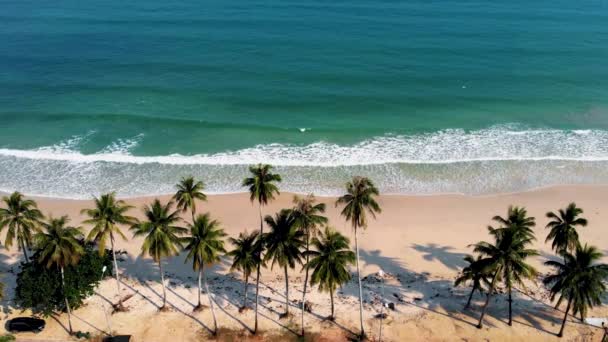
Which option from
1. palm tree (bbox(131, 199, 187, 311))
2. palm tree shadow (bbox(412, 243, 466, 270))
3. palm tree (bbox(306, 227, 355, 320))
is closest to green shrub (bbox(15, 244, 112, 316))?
palm tree (bbox(131, 199, 187, 311))

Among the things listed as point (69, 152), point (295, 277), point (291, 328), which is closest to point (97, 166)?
point (69, 152)

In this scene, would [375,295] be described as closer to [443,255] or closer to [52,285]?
[443,255]

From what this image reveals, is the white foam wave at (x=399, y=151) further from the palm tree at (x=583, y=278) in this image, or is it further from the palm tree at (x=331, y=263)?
the palm tree at (x=583, y=278)

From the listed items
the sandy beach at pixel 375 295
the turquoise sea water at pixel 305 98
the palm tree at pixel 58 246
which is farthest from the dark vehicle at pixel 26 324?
the turquoise sea water at pixel 305 98

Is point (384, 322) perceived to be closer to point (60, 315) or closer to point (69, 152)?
point (60, 315)

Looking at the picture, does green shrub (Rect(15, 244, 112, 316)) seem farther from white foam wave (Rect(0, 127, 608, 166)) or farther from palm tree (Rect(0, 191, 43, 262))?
white foam wave (Rect(0, 127, 608, 166))
